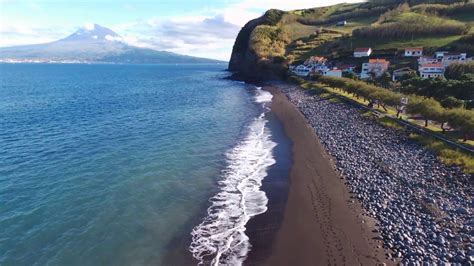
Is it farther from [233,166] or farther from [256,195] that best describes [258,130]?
[256,195]

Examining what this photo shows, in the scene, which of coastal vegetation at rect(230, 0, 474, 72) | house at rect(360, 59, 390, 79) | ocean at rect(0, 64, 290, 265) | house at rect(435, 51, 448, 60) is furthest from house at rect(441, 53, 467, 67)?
ocean at rect(0, 64, 290, 265)

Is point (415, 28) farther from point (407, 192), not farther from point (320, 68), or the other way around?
point (407, 192)

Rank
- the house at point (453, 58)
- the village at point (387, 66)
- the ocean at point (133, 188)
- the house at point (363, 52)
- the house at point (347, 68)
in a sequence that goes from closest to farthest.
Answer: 1. the ocean at point (133, 188)
2. the village at point (387, 66)
3. the house at point (453, 58)
4. the house at point (347, 68)
5. the house at point (363, 52)

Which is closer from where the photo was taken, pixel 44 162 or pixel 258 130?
pixel 44 162

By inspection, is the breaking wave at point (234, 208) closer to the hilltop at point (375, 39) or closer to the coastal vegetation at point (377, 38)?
the hilltop at point (375, 39)

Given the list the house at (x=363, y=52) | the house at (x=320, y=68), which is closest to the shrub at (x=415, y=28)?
the house at (x=363, y=52)

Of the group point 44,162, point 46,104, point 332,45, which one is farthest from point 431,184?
point 332,45
